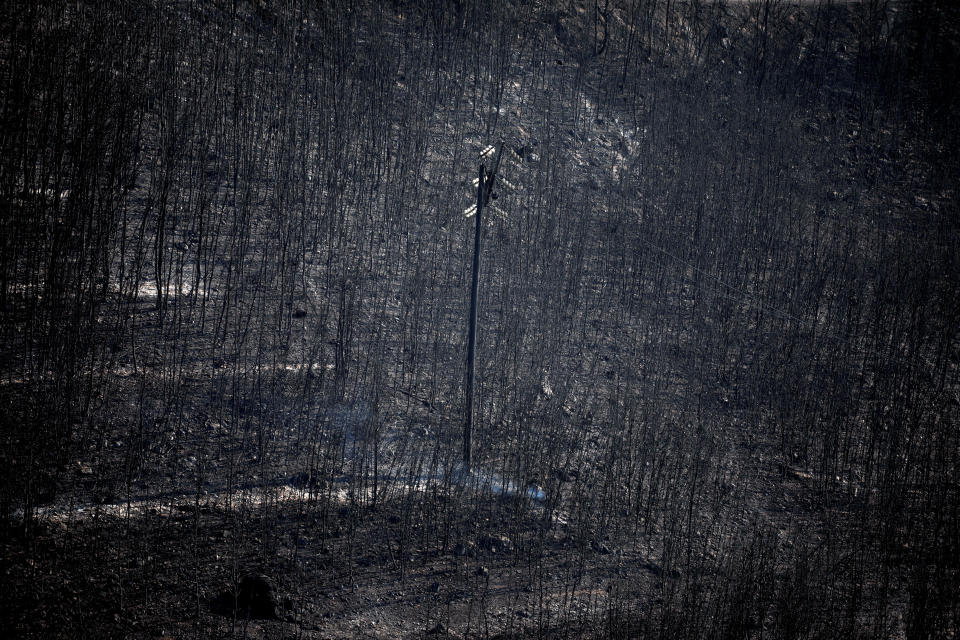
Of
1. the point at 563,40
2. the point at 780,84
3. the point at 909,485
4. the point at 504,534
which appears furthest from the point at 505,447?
the point at 780,84

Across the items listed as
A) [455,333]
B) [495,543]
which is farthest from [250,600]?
[455,333]

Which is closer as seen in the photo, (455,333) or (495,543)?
(495,543)

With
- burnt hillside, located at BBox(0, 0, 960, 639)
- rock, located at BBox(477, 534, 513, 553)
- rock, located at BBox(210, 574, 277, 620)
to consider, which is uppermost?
burnt hillside, located at BBox(0, 0, 960, 639)

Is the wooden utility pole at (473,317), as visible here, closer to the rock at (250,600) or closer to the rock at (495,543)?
the rock at (495,543)

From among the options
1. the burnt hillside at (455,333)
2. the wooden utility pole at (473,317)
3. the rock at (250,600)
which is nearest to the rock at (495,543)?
the burnt hillside at (455,333)

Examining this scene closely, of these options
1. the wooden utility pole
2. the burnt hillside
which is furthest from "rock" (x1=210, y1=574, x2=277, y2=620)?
the wooden utility pole

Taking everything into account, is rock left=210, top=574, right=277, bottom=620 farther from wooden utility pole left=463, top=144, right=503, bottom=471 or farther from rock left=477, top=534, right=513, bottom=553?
wooden utility pole left=463, top=144, right=503, bottom=471

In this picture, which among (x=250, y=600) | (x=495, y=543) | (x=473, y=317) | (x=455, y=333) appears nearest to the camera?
(x=250, y=600)

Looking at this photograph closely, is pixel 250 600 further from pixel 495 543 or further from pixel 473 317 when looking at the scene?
pixel 473 317

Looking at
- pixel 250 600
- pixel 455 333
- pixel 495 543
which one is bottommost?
pixel 250 600

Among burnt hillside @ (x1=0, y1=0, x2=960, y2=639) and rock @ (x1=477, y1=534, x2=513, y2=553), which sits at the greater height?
burnt hillside @ (x1=0, y1=0, x2=960, y2=639)

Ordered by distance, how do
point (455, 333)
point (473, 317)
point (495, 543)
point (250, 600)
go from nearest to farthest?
point (250, 600) < point (495, 543) < point (473, 317) < point (455, 333)
